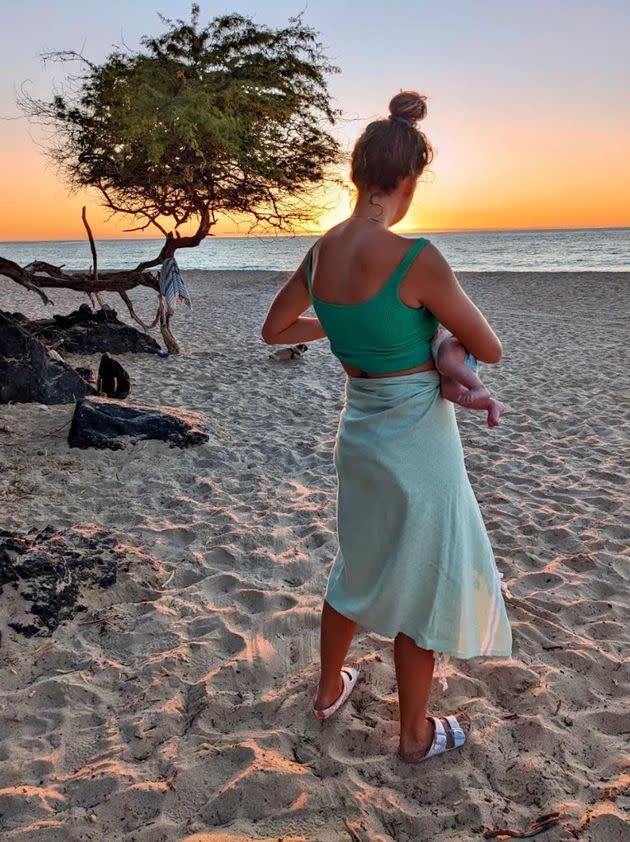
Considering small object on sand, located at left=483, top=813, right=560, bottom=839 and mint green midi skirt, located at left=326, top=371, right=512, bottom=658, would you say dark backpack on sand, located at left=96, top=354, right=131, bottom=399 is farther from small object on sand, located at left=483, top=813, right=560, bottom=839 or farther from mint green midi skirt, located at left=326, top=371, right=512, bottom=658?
small object on sand, located at left=483, top=813, right=560, bottom=839

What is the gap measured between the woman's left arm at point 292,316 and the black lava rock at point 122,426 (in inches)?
141

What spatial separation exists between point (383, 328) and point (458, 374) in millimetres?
245

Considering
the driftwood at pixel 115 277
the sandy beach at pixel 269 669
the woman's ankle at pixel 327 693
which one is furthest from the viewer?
the driftwood at pixel 115 277

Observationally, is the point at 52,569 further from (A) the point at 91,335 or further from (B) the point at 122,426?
(A) the point at 91,335

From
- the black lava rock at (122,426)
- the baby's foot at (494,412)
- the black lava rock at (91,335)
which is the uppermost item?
the baby's foot at (494,412)

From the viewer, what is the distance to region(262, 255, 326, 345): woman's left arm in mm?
1926

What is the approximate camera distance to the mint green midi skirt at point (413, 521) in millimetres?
1809

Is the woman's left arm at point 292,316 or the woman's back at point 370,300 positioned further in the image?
the woman's left arm at point 292,316

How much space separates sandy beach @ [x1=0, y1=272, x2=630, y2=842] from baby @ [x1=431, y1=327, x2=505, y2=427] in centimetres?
132

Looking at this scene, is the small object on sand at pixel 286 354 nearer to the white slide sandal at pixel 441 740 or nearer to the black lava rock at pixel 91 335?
the black lava rock at pixel 91 335

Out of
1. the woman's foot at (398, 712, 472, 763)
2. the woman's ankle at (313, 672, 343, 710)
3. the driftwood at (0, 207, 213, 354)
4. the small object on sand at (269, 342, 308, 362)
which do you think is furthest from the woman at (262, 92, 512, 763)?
the small object on sand at (269, 342, 308, 362)

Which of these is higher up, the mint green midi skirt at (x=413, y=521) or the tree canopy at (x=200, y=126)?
the tree canopy at (x=200, y=126)

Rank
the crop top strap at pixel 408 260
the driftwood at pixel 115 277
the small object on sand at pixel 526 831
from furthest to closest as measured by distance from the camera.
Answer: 1. the driftwood at pixel 115 277
2. the small object on sand at pixel 526 831
3. the crop top strap at pixel 408 260

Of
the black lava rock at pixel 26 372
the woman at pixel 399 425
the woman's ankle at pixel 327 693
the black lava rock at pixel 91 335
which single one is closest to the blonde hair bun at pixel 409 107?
the woman at pixel 399 425
